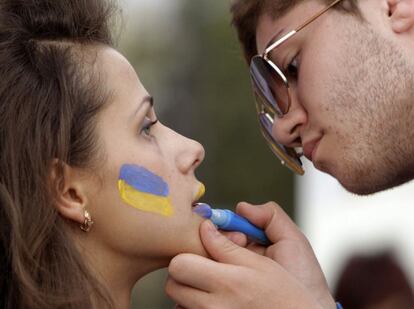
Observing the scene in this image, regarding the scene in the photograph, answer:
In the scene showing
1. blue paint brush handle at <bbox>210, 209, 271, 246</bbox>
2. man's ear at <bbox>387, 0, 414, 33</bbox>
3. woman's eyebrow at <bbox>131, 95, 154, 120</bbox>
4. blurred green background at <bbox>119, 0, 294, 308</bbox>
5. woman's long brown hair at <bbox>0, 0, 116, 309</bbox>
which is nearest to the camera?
woman's long brown hair at <bbox>0, 0, 116, 309</bbox>

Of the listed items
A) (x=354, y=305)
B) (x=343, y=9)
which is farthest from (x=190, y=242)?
(x=354, y=305)

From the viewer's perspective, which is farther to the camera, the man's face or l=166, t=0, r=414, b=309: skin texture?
the man's face

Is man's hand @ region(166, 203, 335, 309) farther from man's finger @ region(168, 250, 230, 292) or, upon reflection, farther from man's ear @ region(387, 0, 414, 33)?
man's ear @ region(387, 0, 414, 33)

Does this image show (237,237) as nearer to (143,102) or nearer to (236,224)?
(236,224)

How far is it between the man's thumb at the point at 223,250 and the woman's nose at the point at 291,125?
850mm

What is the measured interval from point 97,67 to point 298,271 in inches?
41.9

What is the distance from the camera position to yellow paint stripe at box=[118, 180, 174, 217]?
125 inches

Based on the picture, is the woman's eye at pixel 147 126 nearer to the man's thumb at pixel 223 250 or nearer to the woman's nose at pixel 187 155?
the woman's nose at pixel 187 155

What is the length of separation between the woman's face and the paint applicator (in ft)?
0.12

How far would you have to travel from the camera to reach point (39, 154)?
306 cm

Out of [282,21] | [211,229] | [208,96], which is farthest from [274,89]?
[208,96]

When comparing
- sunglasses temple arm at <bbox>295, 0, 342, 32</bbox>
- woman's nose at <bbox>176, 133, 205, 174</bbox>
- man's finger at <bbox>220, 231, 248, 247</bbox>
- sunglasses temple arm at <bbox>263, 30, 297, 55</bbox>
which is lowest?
man's finger at <bbox>220, 231, 248, 247</bbox>

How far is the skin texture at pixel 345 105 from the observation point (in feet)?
11.7

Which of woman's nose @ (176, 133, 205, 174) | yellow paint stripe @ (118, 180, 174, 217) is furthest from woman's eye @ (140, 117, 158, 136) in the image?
yellow paint stripe @ (118, 180, 174, 217)
